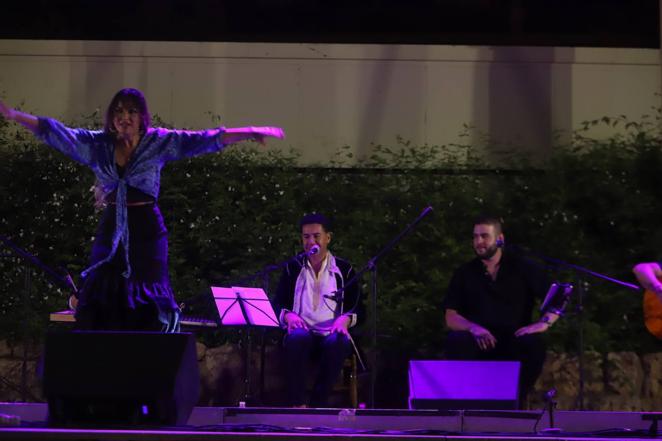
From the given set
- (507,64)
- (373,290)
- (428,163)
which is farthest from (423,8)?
(373,290)

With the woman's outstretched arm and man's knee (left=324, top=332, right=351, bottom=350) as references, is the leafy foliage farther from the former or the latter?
the woman's outstretched arm

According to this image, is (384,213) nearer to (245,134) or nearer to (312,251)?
(312,251)

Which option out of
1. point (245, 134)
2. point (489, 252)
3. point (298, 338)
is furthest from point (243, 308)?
point (489, 252)

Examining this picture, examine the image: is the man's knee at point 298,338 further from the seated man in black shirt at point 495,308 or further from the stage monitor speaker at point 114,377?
the stage monitor speaker at point 114,377

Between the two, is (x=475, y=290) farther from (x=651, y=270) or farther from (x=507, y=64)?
(x=507, y=64)

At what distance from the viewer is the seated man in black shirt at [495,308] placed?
221 inches

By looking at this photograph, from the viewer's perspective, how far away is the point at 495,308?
19.0ft

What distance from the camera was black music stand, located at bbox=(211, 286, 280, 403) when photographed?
556cm

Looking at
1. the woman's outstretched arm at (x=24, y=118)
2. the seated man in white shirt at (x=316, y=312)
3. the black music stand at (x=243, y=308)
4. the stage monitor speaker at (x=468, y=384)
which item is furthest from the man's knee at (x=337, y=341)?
the woman's outstretched arm at (x=24, y=118)

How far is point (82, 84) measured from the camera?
25.8 feet

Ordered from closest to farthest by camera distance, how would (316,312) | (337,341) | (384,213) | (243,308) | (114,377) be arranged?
1. (114,377)
2. (243,308)
3. (337,341)
4. (316,312)
5. (384,213)

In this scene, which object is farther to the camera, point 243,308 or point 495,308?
point 495,308

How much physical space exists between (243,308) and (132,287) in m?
1.41

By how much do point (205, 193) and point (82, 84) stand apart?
4.73ft
